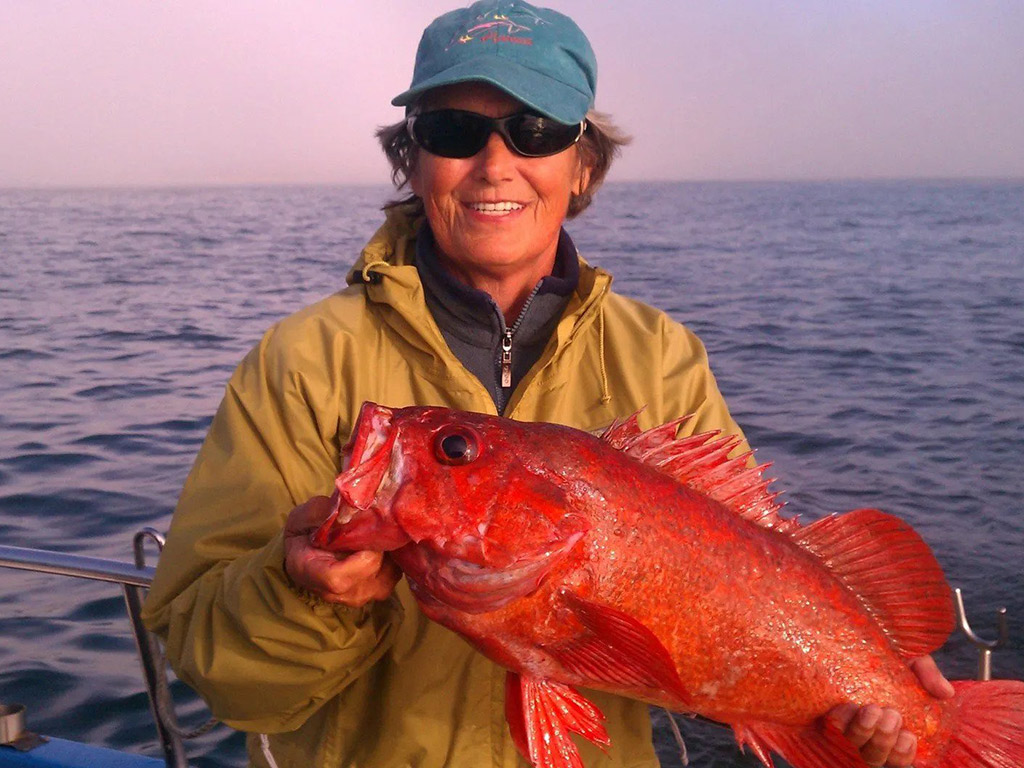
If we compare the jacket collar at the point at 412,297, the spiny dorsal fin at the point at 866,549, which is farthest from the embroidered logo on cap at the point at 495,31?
the spiny dorsal fin at the point at 866,549

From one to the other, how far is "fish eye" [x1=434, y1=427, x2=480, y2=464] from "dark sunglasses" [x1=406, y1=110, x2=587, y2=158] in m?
1.15

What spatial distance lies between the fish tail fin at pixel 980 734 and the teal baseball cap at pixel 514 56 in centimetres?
193

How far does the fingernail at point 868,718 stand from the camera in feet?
7.45

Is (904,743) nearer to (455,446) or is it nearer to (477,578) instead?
(477,578)

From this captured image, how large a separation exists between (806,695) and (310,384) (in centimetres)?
149

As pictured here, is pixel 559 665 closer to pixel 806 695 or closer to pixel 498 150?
pixel 806 695

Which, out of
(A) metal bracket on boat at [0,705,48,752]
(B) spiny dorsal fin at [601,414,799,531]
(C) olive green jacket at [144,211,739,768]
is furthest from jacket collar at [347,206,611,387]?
(A) metal bracket on boat at [0,705,48,752]

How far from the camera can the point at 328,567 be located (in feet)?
6.33

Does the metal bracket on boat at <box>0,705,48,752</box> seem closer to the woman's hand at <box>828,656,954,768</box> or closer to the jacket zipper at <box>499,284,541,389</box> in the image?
the jacket zipper at <box>499,284,541,389</box>

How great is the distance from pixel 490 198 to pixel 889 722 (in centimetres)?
177

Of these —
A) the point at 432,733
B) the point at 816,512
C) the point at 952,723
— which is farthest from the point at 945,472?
the point at 432,733

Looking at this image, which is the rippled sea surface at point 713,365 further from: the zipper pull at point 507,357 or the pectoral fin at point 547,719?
the pectoral fin at point 547,719

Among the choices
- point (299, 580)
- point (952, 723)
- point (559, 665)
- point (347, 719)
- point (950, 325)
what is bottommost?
point (950, 325)

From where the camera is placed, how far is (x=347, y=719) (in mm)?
2564
